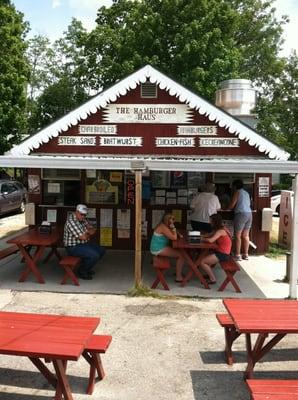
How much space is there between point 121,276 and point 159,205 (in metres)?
2.76

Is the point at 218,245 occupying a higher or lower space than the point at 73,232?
lower

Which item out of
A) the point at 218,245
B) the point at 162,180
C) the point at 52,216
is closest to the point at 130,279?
the point at 218,245

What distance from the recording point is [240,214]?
35.7 ft

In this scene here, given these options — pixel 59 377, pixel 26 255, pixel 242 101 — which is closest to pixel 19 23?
pixel 242 101

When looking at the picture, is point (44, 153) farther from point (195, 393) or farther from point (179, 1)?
point (179, 1)

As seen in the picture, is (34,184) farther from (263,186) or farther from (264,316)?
(264,316)

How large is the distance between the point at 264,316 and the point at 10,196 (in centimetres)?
1589

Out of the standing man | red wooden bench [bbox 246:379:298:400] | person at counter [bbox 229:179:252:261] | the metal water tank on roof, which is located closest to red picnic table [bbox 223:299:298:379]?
red wooden bench [bbox 246:379:298:400]

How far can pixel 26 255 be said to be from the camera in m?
8.98

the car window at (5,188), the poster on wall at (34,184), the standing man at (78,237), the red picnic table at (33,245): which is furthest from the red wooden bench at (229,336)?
the car window at (5,188)

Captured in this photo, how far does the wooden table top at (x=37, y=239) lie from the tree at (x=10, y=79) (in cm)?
1279

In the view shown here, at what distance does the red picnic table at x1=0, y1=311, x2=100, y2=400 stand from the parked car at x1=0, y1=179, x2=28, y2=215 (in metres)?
14.4

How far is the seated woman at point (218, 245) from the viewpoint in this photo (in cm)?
859

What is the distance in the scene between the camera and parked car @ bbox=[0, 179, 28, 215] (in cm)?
1903
